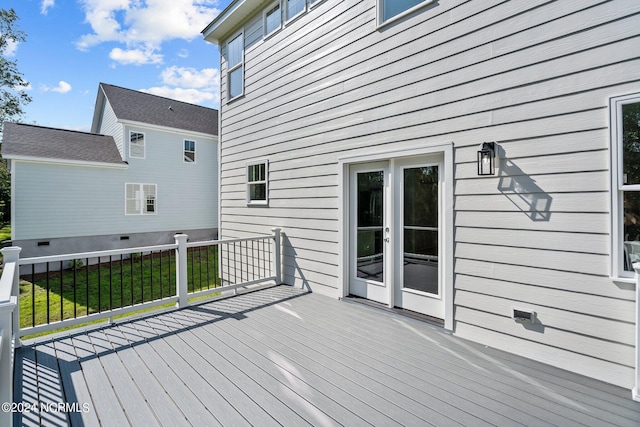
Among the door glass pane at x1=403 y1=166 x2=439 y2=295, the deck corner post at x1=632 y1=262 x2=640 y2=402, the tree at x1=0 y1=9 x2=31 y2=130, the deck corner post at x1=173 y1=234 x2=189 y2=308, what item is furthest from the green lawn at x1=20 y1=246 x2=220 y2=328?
the tree at x1=0 y1=9 x2=31 y2=130

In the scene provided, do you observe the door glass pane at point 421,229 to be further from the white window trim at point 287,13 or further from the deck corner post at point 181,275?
the white window trim at point 287,13

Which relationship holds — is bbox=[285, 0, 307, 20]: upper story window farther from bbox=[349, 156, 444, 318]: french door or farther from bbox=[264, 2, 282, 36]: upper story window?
bbox=[349, 156, 444, 318]: french door

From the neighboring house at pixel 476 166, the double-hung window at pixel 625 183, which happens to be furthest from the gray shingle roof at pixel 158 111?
the double-hung window at pixel 625 183

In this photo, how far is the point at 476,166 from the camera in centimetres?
303

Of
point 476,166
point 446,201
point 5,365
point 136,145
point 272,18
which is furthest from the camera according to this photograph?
point 136,145

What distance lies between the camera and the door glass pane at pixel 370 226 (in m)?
4.05

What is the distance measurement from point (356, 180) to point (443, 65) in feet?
5.78

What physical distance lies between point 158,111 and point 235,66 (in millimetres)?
7986

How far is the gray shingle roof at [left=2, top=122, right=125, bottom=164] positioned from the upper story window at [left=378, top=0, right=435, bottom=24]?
439 inches

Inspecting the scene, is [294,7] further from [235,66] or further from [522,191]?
[522,191]

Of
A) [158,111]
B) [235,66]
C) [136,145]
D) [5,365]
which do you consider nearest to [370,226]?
[5,365]

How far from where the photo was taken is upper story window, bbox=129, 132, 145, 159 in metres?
11.6

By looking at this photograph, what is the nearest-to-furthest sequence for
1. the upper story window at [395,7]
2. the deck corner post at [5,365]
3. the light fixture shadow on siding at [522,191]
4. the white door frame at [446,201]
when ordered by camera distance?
1. the deck corner post at [5,365]
2. the light fixture shadow on siding at [522,191]
3. the white door frame at [446,201]
4. the upper story window at [395,7]

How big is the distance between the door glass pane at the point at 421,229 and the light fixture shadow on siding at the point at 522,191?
0.72 metres
